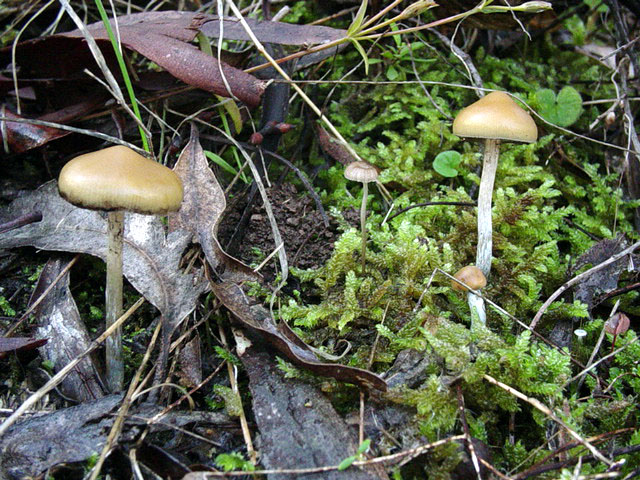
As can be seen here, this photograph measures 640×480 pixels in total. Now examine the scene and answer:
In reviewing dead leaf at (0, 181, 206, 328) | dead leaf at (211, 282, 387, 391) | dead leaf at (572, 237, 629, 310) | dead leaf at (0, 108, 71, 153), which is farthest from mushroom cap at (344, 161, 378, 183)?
dead leaf at (0, 108, 71, 153)

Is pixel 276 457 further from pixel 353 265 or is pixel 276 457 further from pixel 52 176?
pixel 52 176

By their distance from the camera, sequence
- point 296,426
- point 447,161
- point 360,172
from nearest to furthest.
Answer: point 296,426, point 360,172, point 447,161

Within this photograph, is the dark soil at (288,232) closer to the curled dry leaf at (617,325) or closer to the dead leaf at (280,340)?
the dead leaf at (280,340)

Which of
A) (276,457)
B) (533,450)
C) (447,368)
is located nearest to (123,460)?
(276,457)

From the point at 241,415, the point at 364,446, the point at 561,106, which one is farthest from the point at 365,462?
the point at 561,106

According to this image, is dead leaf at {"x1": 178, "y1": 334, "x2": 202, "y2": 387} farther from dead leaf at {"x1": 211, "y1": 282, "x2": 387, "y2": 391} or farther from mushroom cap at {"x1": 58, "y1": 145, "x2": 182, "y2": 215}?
mushroom cap at {"x1": 58, "y1": 145, "x2": 182, "y2": 215}

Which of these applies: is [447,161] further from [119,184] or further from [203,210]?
[119,184]
